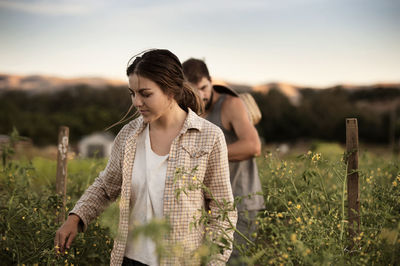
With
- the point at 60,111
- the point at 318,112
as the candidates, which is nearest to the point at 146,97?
the point at 318,112

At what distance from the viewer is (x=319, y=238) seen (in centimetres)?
191

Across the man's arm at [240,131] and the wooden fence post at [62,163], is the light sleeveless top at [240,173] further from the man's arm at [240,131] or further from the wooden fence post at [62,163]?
the wooden fence post at [62,163]

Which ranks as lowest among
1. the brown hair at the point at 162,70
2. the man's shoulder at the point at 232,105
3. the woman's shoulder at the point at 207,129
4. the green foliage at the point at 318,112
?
the green foliage at the point at 318,112

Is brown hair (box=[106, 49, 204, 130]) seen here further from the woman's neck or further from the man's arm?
the man's arm

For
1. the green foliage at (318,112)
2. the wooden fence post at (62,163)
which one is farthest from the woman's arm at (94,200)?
the green foliage at (318,112)

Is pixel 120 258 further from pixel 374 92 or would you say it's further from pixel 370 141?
pixel 374 92

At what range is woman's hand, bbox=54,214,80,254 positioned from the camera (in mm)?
2000

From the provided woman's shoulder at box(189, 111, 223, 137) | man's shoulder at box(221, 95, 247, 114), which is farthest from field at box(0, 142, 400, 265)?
man's shoulder at box(221, 95, 247, 114)

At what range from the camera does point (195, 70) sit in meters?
3.10

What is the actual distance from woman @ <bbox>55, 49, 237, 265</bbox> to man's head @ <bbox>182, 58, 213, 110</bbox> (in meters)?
0.98

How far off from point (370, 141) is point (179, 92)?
193ft

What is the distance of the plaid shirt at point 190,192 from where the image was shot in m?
1.89

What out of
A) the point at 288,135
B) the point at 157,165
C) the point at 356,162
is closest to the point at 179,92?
the point at 157,165

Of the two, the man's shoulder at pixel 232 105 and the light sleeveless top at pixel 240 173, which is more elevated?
the man's shoulder at pixel 232 105
